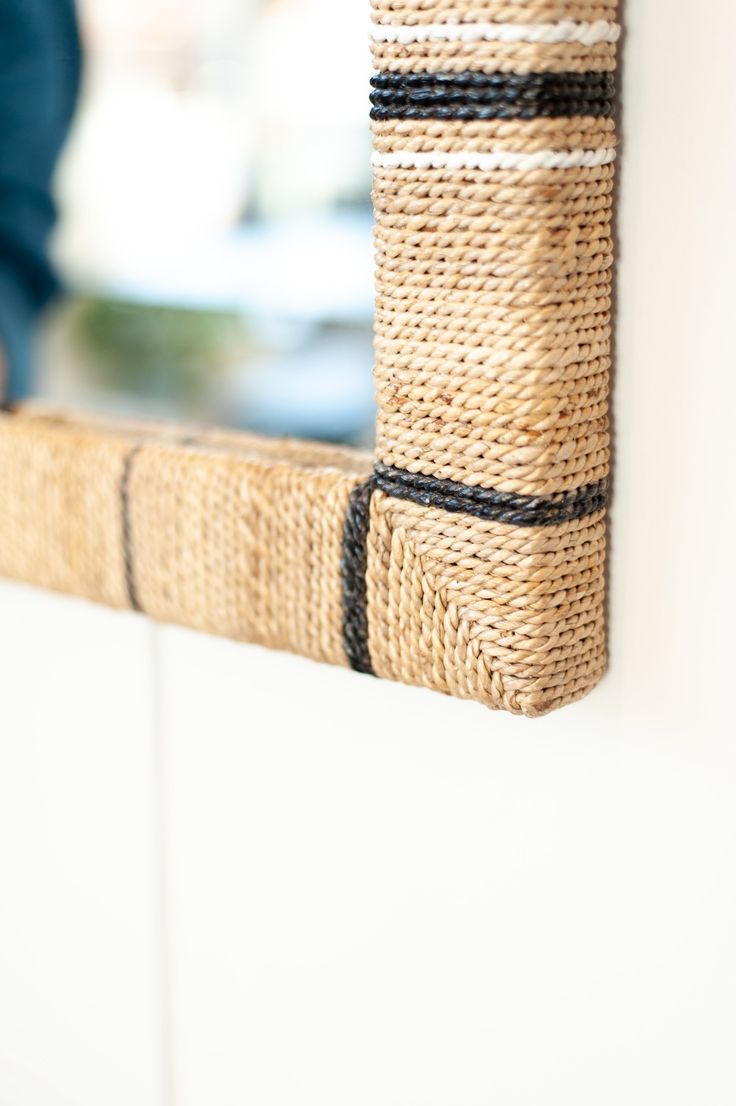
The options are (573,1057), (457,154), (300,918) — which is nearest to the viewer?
(457,154)

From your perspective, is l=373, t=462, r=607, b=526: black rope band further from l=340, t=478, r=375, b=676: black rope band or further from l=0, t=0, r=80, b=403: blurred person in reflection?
l=0, t=0, r=80, b=403: blurred person in reflection

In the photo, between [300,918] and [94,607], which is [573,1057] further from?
[94,607]

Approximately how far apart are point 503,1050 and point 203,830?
236 mm

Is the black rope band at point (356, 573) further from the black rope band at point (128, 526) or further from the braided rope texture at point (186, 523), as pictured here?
the black rope band at point (128, 526)

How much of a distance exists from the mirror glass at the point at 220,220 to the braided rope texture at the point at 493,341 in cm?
A: 22

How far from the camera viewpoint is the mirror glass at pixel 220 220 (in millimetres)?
875

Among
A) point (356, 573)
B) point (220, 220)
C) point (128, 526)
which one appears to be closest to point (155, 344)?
point (220, 220)

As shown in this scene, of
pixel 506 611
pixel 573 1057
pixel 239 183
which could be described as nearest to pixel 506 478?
pixel 506 611

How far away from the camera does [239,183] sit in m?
0.95

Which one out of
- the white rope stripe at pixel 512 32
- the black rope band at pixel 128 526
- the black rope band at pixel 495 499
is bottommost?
the black rope band at pixel 128 526

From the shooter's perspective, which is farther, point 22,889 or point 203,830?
point 22,889

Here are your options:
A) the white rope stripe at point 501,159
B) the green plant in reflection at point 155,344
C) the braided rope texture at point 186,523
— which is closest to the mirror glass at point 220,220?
→ the green plant in reflection at point 155,344

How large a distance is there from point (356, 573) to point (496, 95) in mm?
238

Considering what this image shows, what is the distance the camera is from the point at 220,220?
961mm
